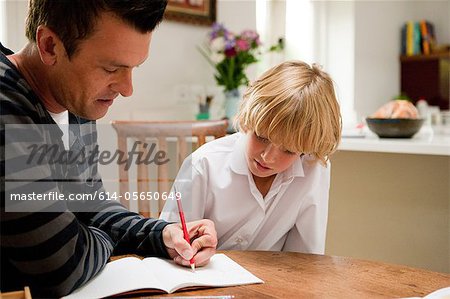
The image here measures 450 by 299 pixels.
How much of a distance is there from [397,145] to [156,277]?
137cm

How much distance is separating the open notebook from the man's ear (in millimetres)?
385

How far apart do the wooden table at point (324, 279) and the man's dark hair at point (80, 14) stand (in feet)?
1.47

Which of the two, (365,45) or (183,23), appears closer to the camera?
(183,23)

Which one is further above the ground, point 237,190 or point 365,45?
point 365,45

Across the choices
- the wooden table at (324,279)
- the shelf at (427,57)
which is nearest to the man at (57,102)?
the wooden table at (324,279)

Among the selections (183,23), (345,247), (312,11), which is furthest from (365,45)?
(345,247)

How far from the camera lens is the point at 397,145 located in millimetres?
2086

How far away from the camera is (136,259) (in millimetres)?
1067

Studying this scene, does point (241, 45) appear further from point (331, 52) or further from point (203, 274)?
point (203, 274)

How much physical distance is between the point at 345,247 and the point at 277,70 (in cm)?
132

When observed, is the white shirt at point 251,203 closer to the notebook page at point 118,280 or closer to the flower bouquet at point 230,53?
the notebook page at point 118,280

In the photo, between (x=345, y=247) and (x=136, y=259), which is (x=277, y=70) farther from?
(x=345, y=247)

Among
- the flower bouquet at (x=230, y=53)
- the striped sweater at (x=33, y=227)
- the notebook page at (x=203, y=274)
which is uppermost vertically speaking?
the flower bouquet at (x=230, y=53)

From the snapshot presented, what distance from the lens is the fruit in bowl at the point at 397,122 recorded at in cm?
219
